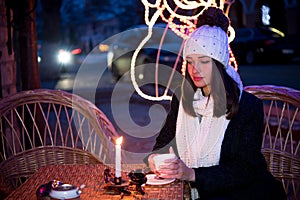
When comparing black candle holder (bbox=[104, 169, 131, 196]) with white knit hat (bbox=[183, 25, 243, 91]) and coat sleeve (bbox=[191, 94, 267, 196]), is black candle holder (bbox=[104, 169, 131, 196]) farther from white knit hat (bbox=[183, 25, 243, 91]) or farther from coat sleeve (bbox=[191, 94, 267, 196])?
white knit hat (bbox=[183, 25, 243, 91])

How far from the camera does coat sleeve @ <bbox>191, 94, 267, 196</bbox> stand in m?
2.76

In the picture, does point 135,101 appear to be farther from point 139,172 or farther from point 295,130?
point 139,172

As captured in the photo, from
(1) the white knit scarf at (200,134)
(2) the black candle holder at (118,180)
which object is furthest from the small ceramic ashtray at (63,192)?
(1) the white knit scarf at (200,134)

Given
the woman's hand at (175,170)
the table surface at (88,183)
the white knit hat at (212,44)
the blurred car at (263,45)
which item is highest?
the white knit hat at (212,44)

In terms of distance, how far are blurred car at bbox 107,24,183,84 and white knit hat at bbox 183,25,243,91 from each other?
34.8ft

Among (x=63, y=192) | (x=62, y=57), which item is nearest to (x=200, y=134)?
(x=63, y=192)

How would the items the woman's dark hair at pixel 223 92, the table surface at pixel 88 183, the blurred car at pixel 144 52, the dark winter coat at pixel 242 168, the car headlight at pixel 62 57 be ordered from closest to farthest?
the table surface at pixel 88 183
the dark winter coat at pixel 242 168
the woman's dark hair at pixel 223 92
the blurred car at pixel 144 52
the car headlight at pixel 62 57

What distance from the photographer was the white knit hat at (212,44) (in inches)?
115

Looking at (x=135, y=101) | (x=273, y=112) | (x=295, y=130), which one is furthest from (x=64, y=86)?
(x=295, y=130)

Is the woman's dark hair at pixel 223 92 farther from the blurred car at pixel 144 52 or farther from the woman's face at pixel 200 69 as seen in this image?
the blurred car at pixel 144 52

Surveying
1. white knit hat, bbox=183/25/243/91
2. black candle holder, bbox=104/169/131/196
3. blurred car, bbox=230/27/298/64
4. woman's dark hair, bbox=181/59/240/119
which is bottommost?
blurred car, bbox=230/27/298/64

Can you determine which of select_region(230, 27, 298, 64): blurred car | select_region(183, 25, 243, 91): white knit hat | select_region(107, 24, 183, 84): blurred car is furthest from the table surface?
select_region(230, 27, 298, 64): blurred car

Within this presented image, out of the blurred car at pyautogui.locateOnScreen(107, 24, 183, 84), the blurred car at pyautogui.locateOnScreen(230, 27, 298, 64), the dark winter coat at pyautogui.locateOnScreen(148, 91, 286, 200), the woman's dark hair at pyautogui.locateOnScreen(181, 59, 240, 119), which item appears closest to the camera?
the dark winter coat at pyautogui.locateOnScreen(148, 91, 286, 200)

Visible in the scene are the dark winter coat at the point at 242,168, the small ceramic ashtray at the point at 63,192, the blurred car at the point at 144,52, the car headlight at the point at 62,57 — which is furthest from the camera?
the car headlight at the point at 62,57
